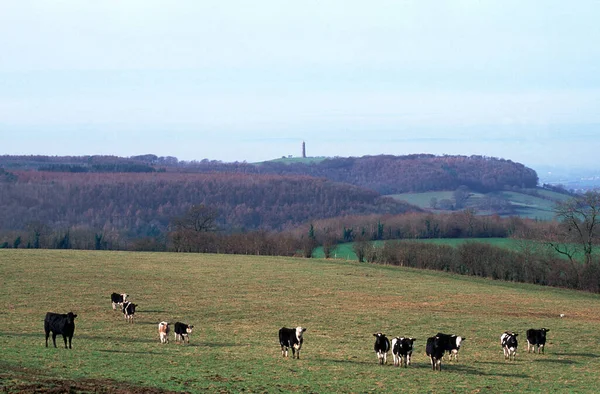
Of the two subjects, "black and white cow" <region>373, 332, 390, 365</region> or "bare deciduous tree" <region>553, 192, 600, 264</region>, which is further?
"bare deciduous tree" <region>553, 192, 600, 264</region>

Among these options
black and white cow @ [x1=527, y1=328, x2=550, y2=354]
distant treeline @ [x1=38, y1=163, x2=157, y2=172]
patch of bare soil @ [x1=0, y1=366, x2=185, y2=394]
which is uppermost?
distant treeline @ [x1=38, y1=163, x2=157, y2=172]

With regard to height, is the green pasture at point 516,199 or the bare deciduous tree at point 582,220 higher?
the green pasture at point 516,199

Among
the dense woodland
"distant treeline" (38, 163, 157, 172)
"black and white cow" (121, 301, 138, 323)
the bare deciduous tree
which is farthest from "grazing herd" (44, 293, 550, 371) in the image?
"distant treeline" (38, 163, 157, 172)

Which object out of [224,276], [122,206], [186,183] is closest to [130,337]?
[224,276]

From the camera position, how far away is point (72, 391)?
16766 millimetres

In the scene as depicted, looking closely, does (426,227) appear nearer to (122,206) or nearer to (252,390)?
(122,206)

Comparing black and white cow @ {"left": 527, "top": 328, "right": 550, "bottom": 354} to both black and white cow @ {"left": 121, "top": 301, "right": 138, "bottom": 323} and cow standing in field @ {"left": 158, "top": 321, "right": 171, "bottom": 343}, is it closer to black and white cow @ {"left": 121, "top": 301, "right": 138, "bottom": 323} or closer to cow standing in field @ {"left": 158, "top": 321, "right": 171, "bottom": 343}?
cow standing in field @ {"left": 158, "top": 321, "right": 171, "bottom": 343}

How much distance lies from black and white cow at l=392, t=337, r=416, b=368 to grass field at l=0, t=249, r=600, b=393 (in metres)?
0.45

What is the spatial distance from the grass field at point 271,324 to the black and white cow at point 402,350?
447mm

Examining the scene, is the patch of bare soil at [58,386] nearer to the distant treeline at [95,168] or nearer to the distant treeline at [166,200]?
the distant treeline at [166,200]

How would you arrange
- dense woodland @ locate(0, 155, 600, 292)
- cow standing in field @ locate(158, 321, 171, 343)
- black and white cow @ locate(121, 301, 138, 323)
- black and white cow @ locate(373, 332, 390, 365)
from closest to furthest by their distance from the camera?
black and white cow @ locate(373, 332, 390, 365) < cow standing in field @ locate(158, 321, 171, 343) < black and white cow @ locate(121, 301, 138, 323) < dense woodland @ locate(0, 155, 600, 292)

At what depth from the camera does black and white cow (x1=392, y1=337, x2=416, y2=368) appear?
24078 millimetres

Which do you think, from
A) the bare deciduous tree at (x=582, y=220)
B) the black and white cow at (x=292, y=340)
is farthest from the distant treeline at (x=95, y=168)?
the black and white cow at (x=292, y=340)

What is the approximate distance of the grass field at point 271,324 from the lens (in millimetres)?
20812
